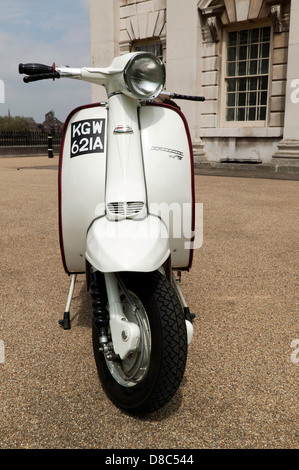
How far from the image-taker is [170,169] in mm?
2080

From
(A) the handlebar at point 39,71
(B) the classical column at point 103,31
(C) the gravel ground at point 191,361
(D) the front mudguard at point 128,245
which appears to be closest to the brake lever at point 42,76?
(A) the handlebar at point 39,71

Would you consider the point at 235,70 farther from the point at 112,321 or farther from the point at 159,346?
the point at 159,346

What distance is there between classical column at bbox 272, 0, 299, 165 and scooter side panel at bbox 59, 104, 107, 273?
381 inches

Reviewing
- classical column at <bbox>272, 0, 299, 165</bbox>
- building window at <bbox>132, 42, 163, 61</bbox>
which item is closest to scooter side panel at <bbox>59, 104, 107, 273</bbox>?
classical column at <bbox>272, 0, 299, 165</bbox>

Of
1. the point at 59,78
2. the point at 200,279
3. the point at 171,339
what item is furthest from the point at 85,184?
the point at 200,279

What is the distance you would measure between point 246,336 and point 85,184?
1.16 metres

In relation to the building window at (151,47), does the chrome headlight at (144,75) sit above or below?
below

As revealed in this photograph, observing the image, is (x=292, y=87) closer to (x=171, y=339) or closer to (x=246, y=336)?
(x=246, y=336)

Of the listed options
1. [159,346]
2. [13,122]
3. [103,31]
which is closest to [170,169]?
[159,346]

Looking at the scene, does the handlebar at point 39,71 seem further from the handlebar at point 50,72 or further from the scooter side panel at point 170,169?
the scooter side panel at point 170,169

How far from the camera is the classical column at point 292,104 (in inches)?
421

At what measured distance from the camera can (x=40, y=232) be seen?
187 inches

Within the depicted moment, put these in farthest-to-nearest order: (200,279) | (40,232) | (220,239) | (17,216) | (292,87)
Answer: (292,87), (17,216), (40,232), (220,239), (200,279)

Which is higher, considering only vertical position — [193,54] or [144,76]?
[193,54]
